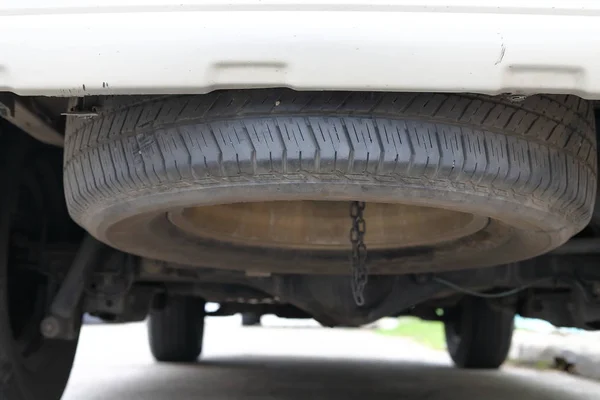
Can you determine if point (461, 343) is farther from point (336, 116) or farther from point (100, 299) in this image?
point (336, 116)

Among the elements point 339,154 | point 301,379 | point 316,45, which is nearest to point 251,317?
point 301,379

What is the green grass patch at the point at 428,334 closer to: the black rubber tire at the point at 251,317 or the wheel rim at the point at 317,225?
the black rubber tire at the point at 251,317

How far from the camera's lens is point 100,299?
1847 mm

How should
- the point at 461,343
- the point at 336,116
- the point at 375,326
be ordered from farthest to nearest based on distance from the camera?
the point at 375,326 < the point at 461,343 < the point at 336,116

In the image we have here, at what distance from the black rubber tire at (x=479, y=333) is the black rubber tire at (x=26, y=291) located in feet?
6.16

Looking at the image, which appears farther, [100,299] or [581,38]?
[100,299]

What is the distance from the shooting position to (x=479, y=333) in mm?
3309

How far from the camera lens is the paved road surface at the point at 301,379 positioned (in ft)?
8.50

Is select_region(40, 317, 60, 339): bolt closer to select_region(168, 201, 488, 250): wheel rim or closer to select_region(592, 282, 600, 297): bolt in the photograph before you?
select_region(168, 201, 488, 250): wheel rim

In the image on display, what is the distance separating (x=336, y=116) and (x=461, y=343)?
2878 millimetres

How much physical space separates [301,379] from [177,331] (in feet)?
2.86

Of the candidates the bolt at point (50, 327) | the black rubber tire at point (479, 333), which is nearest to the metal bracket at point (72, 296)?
the bolt at point (50, 327)

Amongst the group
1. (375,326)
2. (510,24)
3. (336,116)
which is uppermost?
(510,24)

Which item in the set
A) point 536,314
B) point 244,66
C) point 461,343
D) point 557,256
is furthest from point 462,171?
point 461,343
